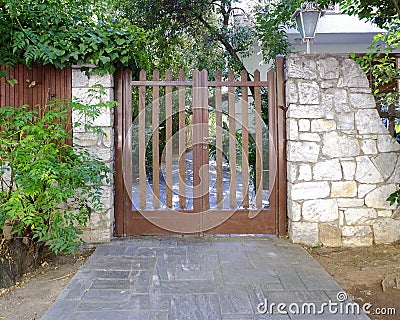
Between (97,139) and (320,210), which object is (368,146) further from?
(97,139)

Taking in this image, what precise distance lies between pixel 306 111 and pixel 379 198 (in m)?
1.01

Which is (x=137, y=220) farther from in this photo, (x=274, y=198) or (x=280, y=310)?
(x=280, y=310)

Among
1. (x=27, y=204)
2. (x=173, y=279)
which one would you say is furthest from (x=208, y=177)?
(x=27, y=204)

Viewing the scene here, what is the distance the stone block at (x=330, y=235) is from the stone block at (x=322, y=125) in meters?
0.84

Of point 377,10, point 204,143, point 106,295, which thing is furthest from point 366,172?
point 106,295

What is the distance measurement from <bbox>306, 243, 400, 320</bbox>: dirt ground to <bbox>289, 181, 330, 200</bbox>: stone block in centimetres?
46

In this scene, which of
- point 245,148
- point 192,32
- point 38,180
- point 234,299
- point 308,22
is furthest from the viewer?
point 192,32

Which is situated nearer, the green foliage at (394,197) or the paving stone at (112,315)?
the paving stone at (112,315)

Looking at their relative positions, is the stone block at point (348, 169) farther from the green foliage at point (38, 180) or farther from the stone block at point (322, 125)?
the green foliage at point (38, 180)

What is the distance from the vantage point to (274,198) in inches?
147

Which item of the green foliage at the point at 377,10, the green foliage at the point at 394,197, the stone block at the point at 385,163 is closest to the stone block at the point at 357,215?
the green foliage at the point at 394,197

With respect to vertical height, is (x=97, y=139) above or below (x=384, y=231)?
above

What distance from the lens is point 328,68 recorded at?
353 centimetres

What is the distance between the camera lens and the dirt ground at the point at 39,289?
2270 mm
